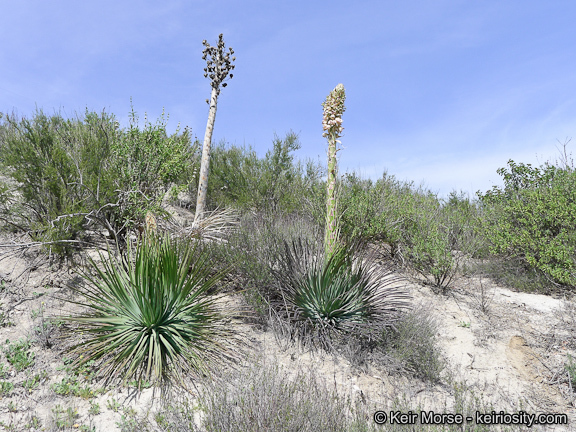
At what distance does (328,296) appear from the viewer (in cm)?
580

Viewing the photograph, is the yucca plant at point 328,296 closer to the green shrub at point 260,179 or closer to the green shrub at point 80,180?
the green shrub at point 80,180

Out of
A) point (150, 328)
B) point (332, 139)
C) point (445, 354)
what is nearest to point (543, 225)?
point (445, 354)

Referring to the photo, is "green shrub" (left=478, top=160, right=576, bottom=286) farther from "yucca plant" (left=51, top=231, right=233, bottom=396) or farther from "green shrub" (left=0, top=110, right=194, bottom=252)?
"green shrub" (left=0, top=110, right=194, bottom=252)

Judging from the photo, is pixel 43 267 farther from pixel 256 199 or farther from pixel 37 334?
pixel 256 199

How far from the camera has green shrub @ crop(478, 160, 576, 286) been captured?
9117 mm

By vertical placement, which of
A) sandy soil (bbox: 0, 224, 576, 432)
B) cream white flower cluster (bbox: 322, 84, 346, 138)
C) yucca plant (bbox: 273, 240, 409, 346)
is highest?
cream white flower cluster (bbox: 322, 84, 346, 138)

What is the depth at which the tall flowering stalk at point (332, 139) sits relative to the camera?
5852mm

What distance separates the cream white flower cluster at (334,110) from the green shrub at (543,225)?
666 centimetres

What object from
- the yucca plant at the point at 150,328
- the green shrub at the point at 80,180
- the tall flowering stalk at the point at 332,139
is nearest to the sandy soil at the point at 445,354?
the yucca plant at the point at 150,328

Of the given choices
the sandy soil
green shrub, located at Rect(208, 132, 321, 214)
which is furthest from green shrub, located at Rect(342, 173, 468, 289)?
green shrub, located at Rect(208, 132, 321, 214)

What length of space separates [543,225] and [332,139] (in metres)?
7.25

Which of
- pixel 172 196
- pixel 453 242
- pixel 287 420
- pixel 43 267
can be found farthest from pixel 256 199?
pixel 287 420

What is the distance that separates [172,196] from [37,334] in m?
4.65

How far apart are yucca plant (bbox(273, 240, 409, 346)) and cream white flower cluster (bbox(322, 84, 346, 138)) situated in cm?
182
